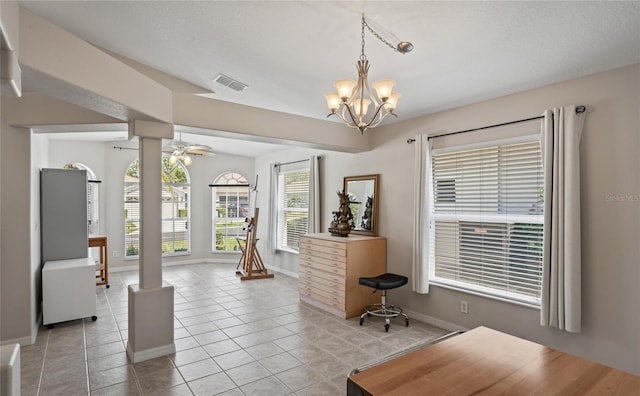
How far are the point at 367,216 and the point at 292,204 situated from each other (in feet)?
7.38

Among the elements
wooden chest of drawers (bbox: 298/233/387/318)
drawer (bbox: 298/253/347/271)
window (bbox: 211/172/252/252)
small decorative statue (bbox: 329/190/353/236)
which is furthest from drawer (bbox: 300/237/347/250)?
window (bbox: 211/172/252/252)

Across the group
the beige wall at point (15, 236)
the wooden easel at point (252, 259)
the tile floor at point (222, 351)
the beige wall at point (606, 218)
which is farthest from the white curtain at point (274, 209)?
the beige wall at point (606, 218)

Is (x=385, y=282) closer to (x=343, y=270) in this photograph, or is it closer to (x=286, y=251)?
(x=343, y=270)

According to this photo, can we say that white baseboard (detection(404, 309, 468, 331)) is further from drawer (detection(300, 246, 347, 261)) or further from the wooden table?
the wooden table

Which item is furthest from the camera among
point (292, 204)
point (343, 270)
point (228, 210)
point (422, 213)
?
point (228, 210)

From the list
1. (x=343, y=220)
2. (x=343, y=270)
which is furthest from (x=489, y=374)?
(x=343, y=220)

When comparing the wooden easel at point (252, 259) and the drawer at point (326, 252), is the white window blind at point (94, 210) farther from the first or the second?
the drawer at point (326, 252)

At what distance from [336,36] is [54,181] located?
4.08 metres

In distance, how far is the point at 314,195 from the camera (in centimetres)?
564

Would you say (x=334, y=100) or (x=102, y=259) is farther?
(x=102, y=259)

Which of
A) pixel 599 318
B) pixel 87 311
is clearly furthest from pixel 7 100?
pixel 599 318

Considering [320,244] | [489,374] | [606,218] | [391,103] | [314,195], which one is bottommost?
[489,374]

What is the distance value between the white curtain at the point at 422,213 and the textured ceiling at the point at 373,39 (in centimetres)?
76

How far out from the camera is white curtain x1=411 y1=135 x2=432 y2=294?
383cm
